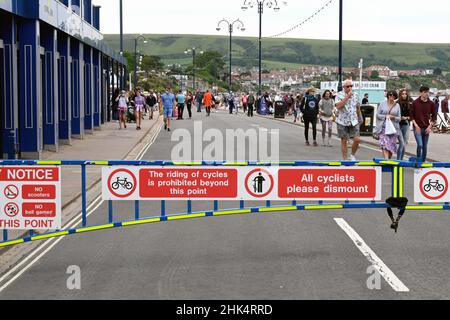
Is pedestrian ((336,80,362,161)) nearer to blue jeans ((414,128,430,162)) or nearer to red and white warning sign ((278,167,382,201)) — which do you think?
blue jeans ((414,128,430,162))

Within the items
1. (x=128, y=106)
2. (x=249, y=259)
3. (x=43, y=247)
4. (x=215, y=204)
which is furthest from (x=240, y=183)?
(x=128, y=106)

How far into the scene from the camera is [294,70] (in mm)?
181000

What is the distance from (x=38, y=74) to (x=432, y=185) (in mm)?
13424

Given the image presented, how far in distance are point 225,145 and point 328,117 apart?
3445mm

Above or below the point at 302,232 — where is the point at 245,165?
above

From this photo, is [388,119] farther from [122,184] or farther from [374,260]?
[122,184]

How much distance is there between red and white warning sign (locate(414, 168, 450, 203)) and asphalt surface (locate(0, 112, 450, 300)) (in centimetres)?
14

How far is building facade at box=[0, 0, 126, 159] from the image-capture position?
19.3 metres

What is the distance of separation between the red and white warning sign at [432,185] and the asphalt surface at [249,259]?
0.46 feet

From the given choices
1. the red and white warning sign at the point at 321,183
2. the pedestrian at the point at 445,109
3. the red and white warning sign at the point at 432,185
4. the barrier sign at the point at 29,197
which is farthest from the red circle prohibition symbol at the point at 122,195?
the pedestrian at the point at 445,109

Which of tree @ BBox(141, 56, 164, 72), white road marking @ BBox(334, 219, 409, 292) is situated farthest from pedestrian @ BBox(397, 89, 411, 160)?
tree @ BBox(141, 56, 164, 72)

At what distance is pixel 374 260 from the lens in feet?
27.7

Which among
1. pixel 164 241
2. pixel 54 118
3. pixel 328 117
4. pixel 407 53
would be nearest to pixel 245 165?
pixel 164 241
